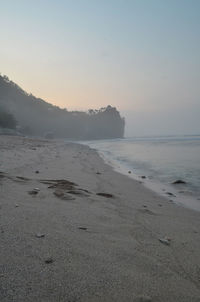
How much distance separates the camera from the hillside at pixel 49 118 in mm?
64075

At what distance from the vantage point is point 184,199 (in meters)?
5.69

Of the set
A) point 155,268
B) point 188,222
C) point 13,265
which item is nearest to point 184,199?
point 188,222

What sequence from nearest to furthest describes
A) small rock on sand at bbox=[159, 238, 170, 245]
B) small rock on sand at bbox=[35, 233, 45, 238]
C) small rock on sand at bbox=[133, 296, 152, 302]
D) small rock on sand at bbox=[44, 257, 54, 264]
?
small rock on sand at bbox=[133, 296, 152, 302] < small rock on sand at bbox=[44, 257, 54, 264] < small rock on sand at bbox=[35, 233, 45, 238] < small rock on sand at bbox=[159, 238, 170, 245]

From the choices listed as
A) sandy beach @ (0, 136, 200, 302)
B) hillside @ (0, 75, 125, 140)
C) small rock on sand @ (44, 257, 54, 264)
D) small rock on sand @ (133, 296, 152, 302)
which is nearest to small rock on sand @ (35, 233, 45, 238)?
sandy beach @ (0, 136, 200, 302)

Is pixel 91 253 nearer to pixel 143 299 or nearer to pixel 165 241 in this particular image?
pixel 143 299

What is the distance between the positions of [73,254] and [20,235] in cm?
59

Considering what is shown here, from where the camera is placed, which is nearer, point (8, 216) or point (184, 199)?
point (8, 216)

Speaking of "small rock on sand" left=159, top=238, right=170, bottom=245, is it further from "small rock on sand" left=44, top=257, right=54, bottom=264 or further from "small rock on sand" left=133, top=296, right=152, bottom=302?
"small rock on sand" left=44, top=257, right=54, bottom=264

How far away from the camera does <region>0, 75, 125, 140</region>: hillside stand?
210ft

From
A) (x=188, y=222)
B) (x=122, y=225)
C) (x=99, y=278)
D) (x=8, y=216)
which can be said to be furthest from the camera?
(x=188, y=222)

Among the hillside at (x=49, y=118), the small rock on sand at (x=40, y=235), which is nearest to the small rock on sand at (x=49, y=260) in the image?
the small rock on sand at (x=40, y=235)

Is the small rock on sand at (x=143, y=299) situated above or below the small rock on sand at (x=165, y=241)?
above

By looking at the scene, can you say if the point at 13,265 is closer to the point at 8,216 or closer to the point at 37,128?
the point at 8,216

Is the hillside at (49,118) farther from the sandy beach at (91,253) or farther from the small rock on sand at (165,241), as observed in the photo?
the small rock on sand at (165,241)
